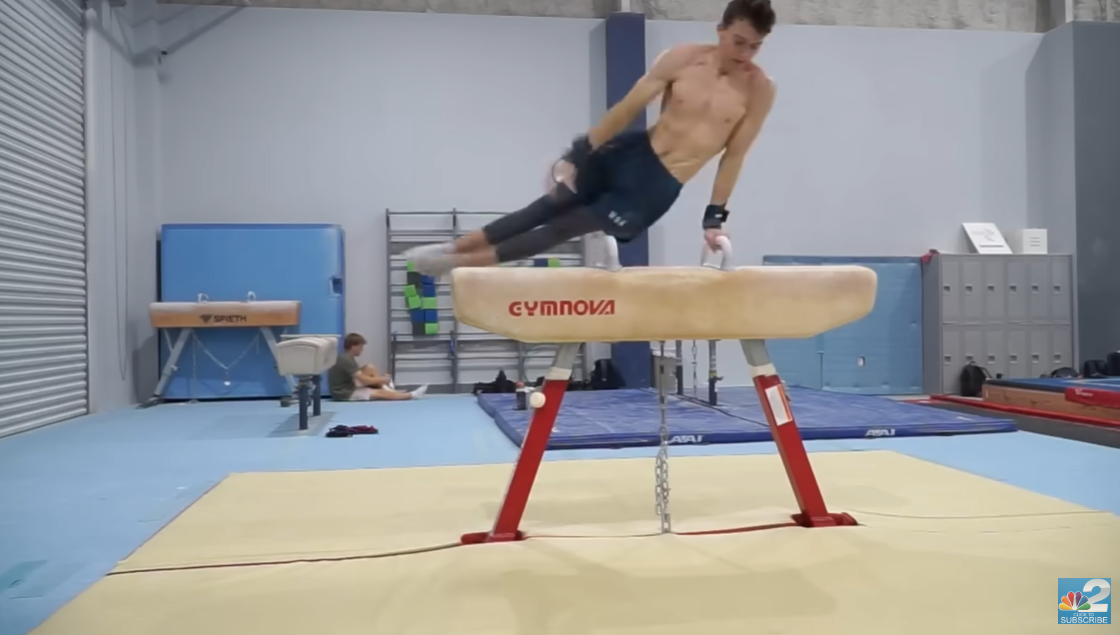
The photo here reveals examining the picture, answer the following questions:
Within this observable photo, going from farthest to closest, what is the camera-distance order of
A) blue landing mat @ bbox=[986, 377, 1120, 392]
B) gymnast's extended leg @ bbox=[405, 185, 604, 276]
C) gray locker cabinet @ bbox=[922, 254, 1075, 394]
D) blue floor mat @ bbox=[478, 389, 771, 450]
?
gray locker cabinet @ bbox=[922, 254, 1075, 394], blue landing mat @ bbox=[986, 377, 1120, 392], blue floor mat @ bbox=[478, 389, 771, 450], gymnast's extended leg @ bbox=[405, 185, 604, 276]

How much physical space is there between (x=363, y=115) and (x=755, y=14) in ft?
21.4

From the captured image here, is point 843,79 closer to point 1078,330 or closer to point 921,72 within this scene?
point 921,72

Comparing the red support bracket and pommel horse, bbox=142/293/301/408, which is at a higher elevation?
pommel horse, bbox=142/293/301/408

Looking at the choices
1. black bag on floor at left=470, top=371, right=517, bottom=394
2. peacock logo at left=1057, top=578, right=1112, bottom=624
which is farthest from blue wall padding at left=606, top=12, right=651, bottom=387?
peacock logo at left=1057, top=578, right=1112, bottom=624

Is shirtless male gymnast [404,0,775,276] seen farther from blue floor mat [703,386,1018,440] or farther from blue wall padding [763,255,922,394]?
blue wall padding [763,255,922,394]

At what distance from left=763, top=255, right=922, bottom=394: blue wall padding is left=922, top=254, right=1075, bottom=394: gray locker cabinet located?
247 millimetres

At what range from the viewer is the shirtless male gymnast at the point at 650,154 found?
3.15 meters

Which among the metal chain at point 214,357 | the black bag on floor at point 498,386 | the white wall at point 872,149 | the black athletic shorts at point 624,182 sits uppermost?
the white wall at point 872,149

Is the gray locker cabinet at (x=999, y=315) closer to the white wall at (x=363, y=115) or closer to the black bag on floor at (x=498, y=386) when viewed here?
the white wall at (x=363, y=115)

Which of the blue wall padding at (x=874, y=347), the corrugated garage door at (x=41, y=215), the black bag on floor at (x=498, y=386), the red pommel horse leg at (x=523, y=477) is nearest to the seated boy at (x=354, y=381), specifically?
the black bag on floor at (x=498, y=386)

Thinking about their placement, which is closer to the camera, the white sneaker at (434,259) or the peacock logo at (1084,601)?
the peacock logo at (1084,601)

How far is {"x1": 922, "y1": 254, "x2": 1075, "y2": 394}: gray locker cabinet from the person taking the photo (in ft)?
29.1

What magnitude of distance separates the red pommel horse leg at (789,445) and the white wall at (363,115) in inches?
247

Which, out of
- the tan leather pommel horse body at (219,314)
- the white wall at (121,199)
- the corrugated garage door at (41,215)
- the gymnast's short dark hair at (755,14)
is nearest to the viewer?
Result: the gymnast's short dark hair at (755,14)
